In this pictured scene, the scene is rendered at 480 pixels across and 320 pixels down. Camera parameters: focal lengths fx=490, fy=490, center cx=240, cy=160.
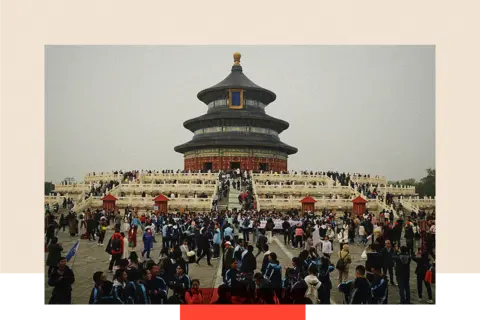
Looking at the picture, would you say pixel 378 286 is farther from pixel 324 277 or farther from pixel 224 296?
pixel 224 296

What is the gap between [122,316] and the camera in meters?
11.4

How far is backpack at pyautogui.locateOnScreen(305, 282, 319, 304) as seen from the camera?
10791 millimetres

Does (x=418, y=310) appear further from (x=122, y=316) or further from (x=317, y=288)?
(x=122, y=316)

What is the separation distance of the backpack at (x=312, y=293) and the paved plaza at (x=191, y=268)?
736mm

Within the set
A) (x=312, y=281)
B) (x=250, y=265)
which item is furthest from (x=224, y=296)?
(x=312, y=281)

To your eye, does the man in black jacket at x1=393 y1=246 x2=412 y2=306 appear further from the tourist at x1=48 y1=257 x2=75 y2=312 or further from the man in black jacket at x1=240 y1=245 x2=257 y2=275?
the tourist at x1=48 y1=257 x2=75 y2=312

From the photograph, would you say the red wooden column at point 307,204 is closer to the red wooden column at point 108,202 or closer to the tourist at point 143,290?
the red wooden column at point 108,202

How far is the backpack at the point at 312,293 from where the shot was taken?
10.8 m

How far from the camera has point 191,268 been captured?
13961 millimetres

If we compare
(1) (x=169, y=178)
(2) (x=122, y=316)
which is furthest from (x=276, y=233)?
(1) (x=169, y=178)

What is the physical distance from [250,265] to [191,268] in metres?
2.59

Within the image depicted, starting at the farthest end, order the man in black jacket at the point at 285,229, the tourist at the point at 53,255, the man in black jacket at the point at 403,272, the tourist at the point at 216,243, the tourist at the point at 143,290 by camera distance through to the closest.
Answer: the man in black jacket at the point at 285,229
the tourist at the point at 216,243
the tourist at the point at 53,255
the man in black jacket at the point at 403,272
the tourist at the point at 143,290

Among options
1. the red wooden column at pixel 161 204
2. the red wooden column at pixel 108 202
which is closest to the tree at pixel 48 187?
the red wooden column at pixel 108 202
